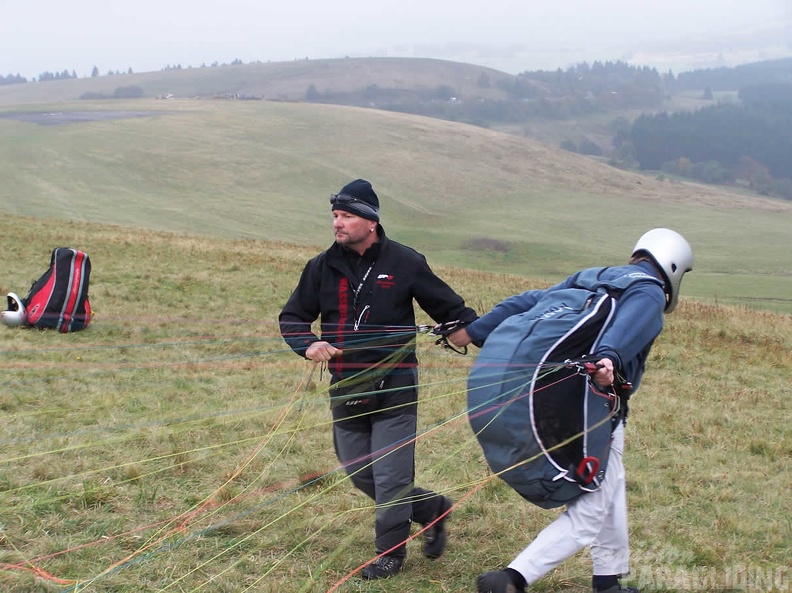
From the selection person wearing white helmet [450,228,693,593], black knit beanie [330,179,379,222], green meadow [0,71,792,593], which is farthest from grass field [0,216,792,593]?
black knit beanie [330,179,379,222]

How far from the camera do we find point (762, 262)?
189 feet

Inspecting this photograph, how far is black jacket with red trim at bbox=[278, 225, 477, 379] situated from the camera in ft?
14.5

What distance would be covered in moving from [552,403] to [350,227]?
1.52 meters

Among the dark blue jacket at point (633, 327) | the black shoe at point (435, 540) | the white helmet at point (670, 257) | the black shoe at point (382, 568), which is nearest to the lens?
the dark blue jacket at point (633, 327)

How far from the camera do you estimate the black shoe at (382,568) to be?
4.27 m

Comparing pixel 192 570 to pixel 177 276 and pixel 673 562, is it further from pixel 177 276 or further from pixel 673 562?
pixel 177 276

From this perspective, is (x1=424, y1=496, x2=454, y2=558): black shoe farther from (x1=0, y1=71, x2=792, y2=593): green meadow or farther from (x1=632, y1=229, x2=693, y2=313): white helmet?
(x1=632, y1=229, x2=693, y2=313): white helmet

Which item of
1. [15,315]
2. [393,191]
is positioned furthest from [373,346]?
[393,191]

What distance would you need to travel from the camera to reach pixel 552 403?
138 inches

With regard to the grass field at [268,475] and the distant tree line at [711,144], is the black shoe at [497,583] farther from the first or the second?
the distant tree line at [711,144]

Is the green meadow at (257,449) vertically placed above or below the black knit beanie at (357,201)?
below

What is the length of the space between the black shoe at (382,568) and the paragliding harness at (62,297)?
787cm

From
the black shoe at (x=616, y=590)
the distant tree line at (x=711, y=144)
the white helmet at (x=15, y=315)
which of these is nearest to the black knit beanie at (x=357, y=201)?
the black shoe at (x=616, y=590)

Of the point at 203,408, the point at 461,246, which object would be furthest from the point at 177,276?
the point at 461,246
